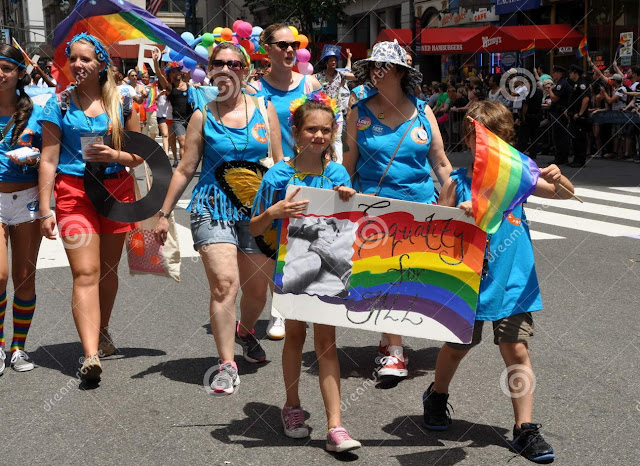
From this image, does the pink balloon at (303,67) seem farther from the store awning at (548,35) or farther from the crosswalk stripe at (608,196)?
the store awning at (548,35)

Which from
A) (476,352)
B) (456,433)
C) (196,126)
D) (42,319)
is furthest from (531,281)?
(42,319)

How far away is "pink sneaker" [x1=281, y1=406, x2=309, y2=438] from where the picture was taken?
3.87 meters

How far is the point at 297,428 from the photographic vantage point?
153 inches

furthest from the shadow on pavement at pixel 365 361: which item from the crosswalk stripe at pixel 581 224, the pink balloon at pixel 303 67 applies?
the crosswalk stripe at pixel 581 224

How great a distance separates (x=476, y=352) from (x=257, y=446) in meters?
1.87

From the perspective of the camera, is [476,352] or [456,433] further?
[476,352]

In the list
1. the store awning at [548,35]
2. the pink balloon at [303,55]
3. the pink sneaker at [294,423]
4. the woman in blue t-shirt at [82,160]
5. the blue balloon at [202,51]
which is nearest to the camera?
the pink sneaker at [294,423]

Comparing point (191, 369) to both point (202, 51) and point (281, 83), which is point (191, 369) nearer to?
point (281, 83)

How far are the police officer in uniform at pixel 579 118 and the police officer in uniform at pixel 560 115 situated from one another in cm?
11

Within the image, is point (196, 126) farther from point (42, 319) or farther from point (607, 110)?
point (607, 110)

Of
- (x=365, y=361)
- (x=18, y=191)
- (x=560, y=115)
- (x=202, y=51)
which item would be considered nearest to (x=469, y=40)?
(x=560, y=115)

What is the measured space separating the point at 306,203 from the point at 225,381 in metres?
1.29

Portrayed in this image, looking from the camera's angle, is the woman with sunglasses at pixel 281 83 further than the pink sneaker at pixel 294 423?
Yes

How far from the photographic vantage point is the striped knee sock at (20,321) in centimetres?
512
